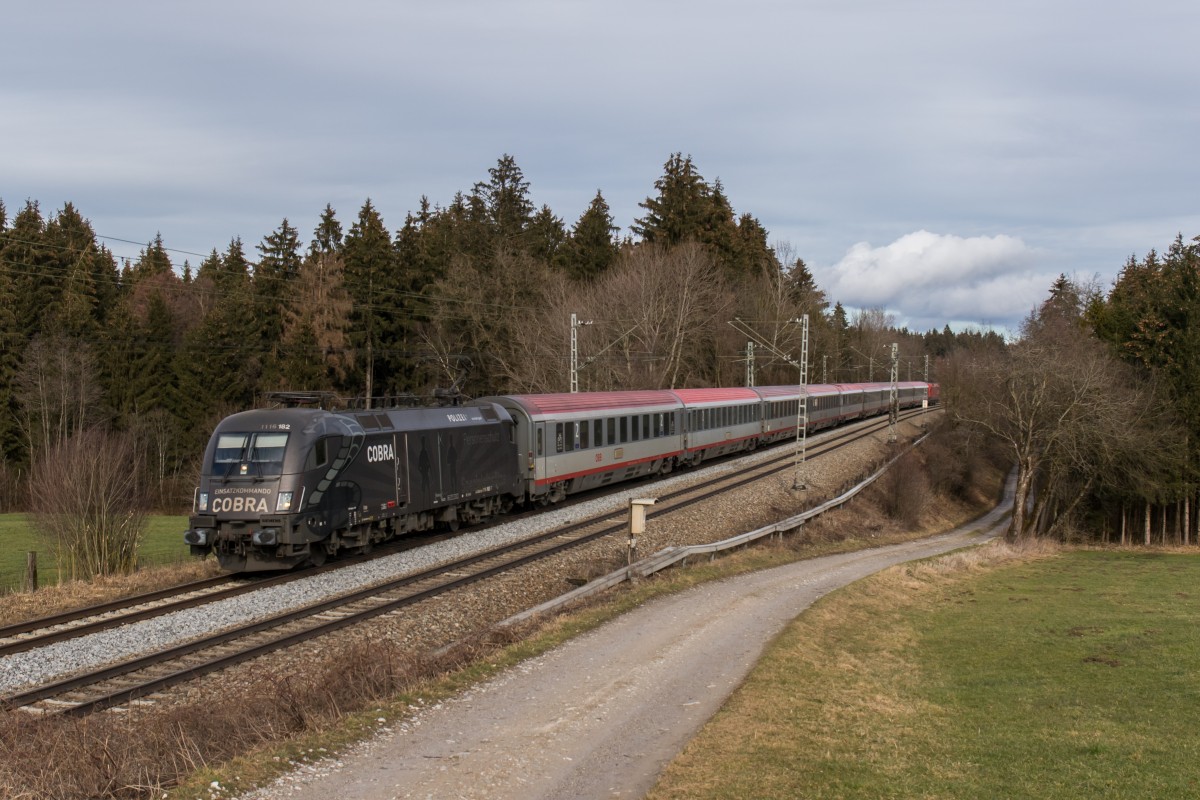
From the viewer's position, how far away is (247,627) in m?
14.4

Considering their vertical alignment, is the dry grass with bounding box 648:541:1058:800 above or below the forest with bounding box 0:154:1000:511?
below

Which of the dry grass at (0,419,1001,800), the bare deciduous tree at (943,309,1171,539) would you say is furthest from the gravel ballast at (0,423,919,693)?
the bare deciduous tree at (943,309,1171,539)

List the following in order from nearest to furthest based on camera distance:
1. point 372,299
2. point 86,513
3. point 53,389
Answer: point 86,513
point 53,389
point 372,299

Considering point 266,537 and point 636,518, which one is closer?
point 266,537

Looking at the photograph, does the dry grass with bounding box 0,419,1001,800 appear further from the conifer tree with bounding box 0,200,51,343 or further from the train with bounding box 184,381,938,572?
the conifer tree with bounding box 0,200,51,343

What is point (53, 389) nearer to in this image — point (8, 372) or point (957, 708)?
point (8, 372)

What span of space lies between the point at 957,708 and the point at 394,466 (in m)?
12.7

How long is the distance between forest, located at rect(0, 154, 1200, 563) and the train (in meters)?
13.7

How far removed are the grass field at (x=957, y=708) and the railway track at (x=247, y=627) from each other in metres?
6.47

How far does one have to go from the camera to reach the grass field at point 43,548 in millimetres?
22819

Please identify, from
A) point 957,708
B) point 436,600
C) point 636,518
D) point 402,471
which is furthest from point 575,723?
point 402,471

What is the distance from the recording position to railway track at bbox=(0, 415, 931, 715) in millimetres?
11555

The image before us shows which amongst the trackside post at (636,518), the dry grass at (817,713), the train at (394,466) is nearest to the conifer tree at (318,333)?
the train at (394,466)

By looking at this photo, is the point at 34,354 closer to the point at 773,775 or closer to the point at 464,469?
the point at 464,469
